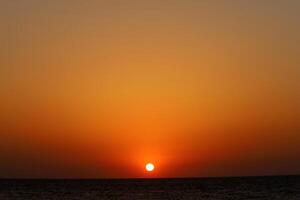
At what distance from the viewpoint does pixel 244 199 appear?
68.2m

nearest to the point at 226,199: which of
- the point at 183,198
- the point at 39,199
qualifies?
the point at 183,198

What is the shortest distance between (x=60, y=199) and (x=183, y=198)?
18925mm

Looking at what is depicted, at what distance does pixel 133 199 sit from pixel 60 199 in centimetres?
1130

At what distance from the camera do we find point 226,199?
67.6 meters

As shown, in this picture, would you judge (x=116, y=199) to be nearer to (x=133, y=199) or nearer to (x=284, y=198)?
(x=133, y=199)

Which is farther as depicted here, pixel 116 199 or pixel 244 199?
pixel 116 199

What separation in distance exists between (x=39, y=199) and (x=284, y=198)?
123ft

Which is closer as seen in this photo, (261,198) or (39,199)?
(261,198)

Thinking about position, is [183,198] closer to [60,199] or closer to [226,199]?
[226,199]

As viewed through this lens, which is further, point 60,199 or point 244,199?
point 60,199

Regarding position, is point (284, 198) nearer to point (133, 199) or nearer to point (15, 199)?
point (133, 199)

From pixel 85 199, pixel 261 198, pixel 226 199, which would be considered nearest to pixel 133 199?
pixel 85 199

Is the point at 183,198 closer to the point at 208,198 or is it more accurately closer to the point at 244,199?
the point at 208,198

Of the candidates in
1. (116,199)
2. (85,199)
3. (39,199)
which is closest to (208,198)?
(116,199)
